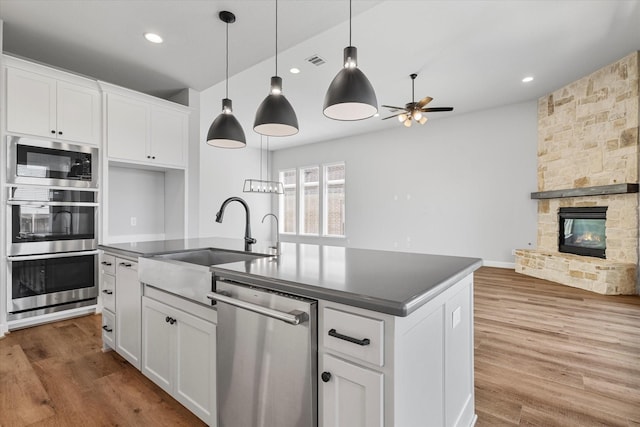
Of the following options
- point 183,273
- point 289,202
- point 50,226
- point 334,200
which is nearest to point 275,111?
point 183,273

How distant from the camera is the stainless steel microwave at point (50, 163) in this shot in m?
2.90

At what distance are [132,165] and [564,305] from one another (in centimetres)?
561

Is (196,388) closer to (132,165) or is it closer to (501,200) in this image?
(132,165)

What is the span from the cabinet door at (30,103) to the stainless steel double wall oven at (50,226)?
13 cm

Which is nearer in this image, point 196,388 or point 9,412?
point 196,388

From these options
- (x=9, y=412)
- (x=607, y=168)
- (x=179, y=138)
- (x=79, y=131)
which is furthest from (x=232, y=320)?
(x=607, y=168)

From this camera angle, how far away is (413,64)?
13.4 ft

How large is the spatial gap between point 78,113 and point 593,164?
6.93m

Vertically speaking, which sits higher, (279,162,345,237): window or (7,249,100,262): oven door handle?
(279,162,345,237): window

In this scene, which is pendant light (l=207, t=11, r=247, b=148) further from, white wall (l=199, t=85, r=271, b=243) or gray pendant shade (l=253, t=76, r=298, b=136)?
white wall (l=199, t=85, r=271, b=243)

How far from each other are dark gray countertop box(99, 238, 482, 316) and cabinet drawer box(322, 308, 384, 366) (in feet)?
0.17

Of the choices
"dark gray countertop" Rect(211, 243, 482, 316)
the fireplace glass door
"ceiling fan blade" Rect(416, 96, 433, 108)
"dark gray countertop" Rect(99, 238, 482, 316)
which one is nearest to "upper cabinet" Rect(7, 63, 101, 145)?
"dark gray countertop" Rect(99, 238, 482, 316)

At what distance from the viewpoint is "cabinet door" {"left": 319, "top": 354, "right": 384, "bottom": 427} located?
36.3 inches

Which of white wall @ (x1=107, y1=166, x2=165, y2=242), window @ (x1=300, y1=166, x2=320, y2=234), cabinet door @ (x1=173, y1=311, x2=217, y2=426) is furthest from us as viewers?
window @ (x1=300, y1=166, x2=320, y2=234)
